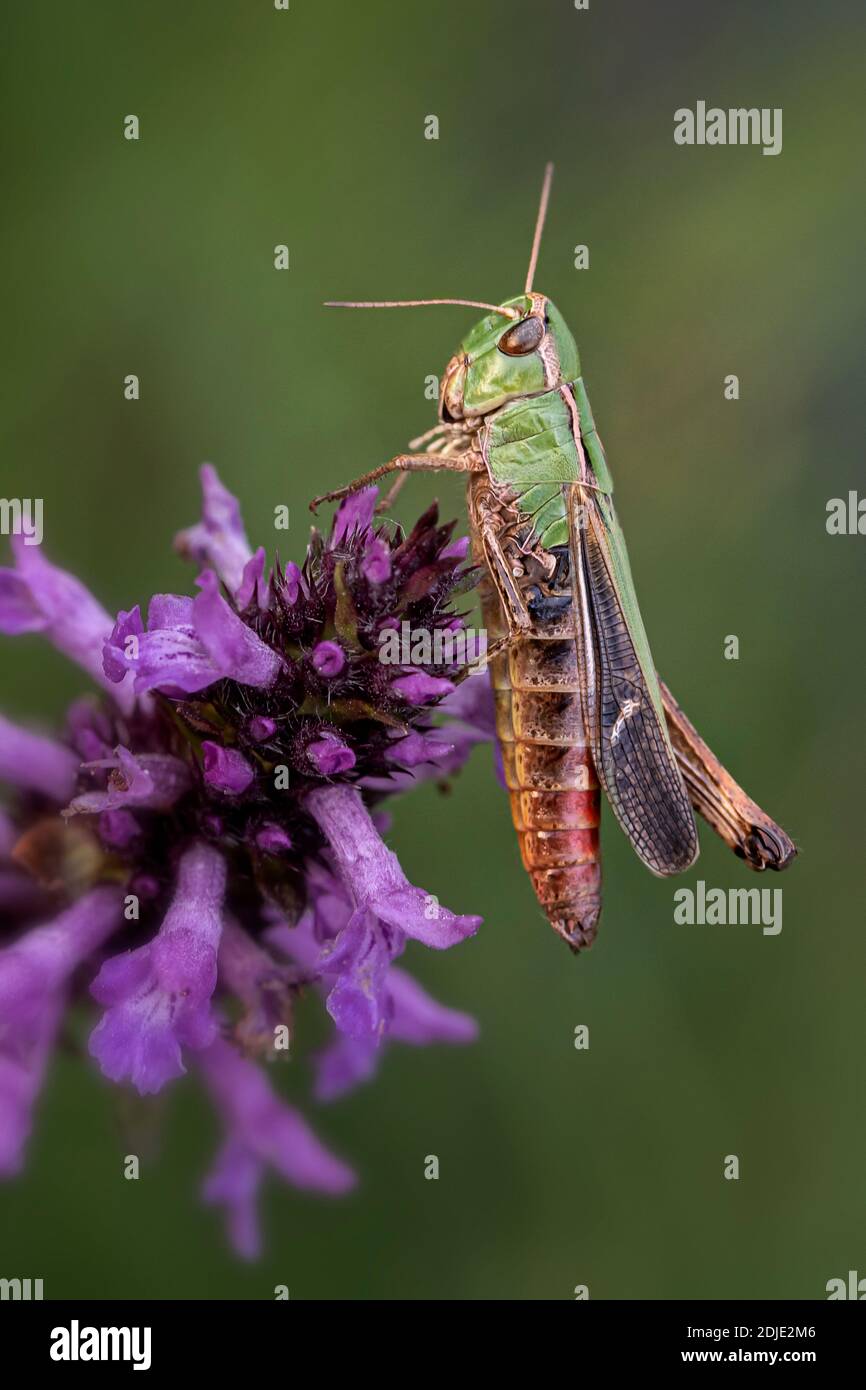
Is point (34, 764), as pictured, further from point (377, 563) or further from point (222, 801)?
point (377, 563)

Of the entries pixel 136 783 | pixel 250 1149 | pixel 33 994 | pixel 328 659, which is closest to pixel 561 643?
pixel 328 659

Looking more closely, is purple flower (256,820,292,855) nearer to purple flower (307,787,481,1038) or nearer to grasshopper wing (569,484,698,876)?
purple flower (307,787,481,1038)

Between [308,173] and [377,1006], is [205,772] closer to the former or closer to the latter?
[377,1006]

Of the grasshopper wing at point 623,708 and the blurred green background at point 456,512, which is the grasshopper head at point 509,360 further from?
the blurred green background at point 456,512

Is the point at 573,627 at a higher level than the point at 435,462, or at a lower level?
lower
